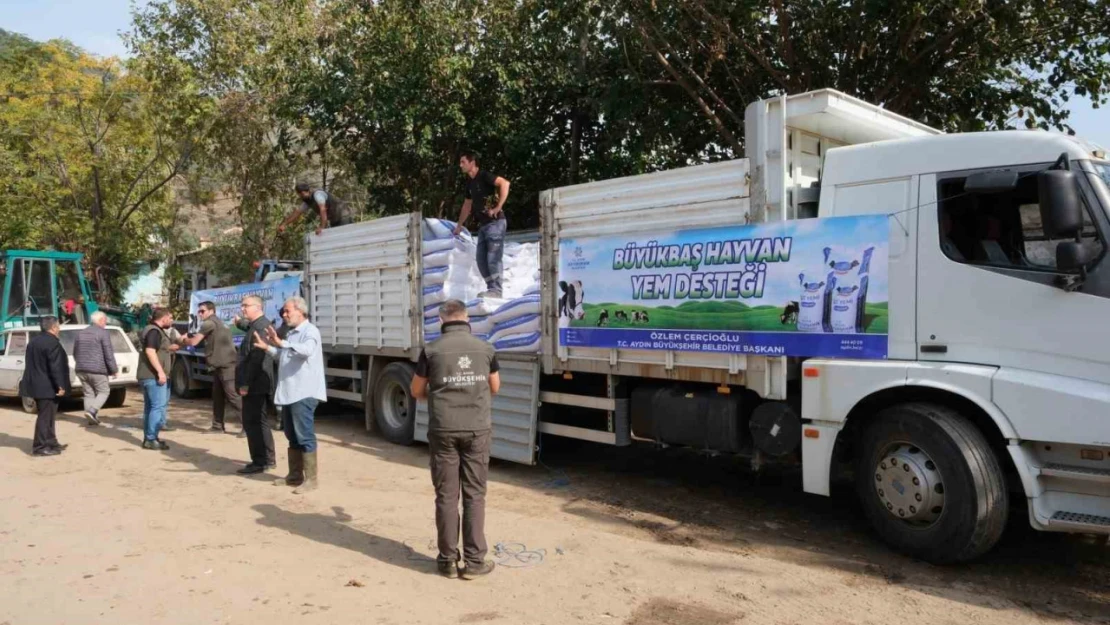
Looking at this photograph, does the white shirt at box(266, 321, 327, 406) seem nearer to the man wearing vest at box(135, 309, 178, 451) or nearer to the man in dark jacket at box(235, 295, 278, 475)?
the man in dark jacket at box(235, 295, 278, 475)

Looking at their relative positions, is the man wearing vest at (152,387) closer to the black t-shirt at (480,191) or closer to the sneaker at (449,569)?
the black t-shirt at (480,191)

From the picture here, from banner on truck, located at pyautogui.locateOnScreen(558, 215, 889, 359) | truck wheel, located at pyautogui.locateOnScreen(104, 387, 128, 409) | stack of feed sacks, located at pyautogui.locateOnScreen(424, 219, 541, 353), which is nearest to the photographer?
banner on truck, located at pyautogui.locateOnScreen(558, 215, 889, 359)

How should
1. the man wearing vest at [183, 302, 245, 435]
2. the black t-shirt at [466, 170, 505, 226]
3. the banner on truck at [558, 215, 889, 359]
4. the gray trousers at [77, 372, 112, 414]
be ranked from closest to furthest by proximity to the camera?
the banner on truck at [558, 215, 889, 359] → the black t-shirt at [466, 170, 505, 226] → the man wearing vest at [183, 302, 245, 435] → the gray trousers at [77, 372, 112, 414]

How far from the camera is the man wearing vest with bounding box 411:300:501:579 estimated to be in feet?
16.4

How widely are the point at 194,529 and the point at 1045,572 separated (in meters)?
5.93

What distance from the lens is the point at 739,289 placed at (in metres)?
6.10

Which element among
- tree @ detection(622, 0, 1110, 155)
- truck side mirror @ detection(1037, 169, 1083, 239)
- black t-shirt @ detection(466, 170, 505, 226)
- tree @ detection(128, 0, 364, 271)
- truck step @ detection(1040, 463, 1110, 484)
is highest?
tree @ detection(128, 0, 364, 271)

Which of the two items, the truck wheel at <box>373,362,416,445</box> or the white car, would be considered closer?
the truck wheel at <box>373,362,416,445</box>

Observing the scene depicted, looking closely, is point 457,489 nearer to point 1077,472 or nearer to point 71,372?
point 1077,472

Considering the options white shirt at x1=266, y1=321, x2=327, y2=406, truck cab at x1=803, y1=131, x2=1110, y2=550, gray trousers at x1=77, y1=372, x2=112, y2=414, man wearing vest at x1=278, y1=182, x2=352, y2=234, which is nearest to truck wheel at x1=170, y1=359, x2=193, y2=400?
gray trousers at x1=77, y1=372, x2=112, y2=414

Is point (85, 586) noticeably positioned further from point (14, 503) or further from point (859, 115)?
point (859, 115)

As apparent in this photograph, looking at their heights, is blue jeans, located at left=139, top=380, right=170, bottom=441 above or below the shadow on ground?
above

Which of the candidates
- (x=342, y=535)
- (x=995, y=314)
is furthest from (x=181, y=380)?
(x=995, y=314)

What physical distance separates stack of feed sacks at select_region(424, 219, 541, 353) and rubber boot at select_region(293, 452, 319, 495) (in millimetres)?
2019
